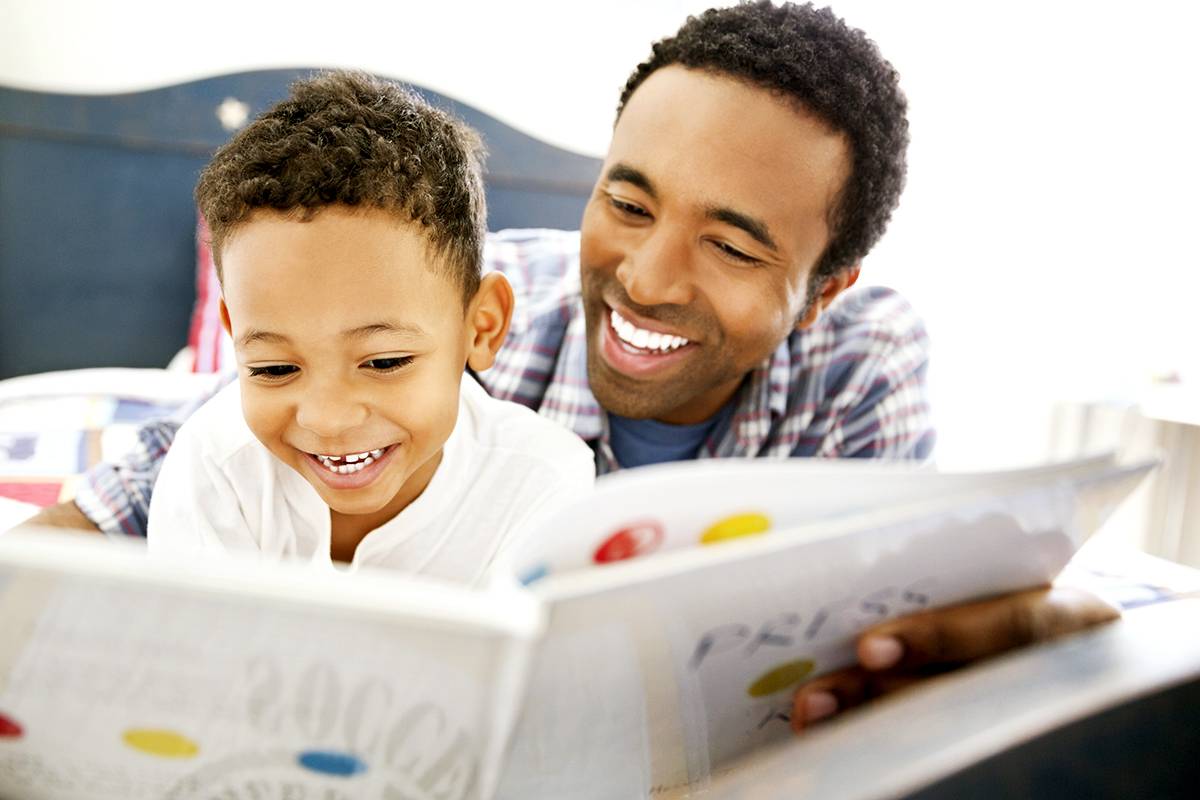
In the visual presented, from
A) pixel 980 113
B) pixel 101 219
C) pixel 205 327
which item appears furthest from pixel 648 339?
pixel 980 113

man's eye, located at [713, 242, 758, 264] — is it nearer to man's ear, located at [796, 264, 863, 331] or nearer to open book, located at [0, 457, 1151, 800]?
man's ear, located at [796, 264, 863, 331]

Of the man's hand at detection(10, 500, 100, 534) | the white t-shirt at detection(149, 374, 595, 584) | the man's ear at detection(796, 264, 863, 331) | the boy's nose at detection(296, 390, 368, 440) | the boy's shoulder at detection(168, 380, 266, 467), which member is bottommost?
the man's hand at detection(10, 500, 100, 534)

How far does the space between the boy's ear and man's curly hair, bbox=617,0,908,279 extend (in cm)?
32

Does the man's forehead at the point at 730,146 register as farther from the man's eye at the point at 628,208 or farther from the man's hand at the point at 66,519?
the man's hand at the point at 66,519

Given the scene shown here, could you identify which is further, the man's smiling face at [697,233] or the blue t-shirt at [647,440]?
the blue t-shirt at [647,440]

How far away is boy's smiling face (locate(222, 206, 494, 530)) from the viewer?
645mm

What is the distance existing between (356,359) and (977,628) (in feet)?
1.53

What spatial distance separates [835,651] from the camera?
480 millimetres

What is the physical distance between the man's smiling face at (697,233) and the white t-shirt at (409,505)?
0.47 feet

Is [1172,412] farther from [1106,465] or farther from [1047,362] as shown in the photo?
[1106,465]

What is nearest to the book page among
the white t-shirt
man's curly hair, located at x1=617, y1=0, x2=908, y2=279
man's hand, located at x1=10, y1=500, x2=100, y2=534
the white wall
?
the white t-shirt

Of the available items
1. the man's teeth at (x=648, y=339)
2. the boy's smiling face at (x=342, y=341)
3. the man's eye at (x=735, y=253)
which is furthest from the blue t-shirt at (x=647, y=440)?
the boy's smiling face at (x=342, y=341)

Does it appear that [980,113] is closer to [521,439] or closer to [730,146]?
[730,146]

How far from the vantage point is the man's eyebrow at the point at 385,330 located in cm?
66
